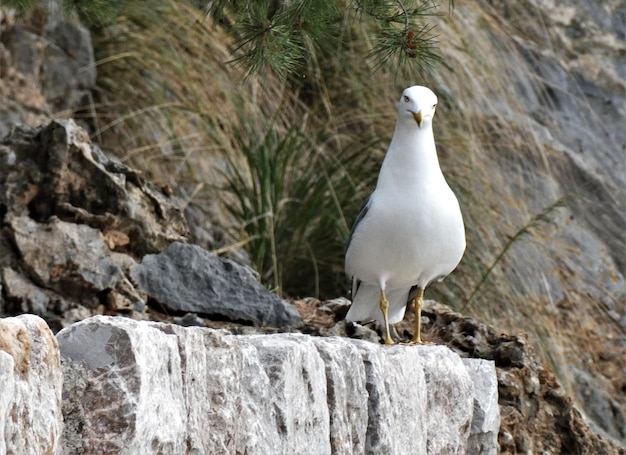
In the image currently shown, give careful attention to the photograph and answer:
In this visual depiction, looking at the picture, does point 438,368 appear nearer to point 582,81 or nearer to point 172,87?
point 172,87

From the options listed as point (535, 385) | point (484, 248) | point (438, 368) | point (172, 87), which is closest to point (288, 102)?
point (172, 87)

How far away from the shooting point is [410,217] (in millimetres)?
3326

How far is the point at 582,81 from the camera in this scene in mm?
7531

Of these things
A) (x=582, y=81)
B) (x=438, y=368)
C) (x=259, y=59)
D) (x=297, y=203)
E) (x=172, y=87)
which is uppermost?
(x=582, y=81)

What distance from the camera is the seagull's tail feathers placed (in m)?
3.83

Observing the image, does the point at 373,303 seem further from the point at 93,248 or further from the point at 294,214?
the point at 294,214

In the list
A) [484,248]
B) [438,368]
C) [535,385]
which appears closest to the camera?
[438,368]

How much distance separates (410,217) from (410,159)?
0.65 feet

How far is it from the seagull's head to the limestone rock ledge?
→ 2.28 ft

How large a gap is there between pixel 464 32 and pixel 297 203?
131 cm

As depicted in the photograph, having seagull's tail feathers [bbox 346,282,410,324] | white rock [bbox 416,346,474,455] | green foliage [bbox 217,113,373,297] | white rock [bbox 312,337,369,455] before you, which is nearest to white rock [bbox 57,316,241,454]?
white rock [bbox 312,337,369,455]

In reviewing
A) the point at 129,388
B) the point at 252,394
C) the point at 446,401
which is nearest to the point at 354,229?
the point at 446,401

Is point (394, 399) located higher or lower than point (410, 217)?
lower

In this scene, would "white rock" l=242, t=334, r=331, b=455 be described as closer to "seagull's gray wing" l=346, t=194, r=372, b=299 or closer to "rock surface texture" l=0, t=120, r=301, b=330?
"seagull's gray wing" l=346, t=194, r=372, b=299
